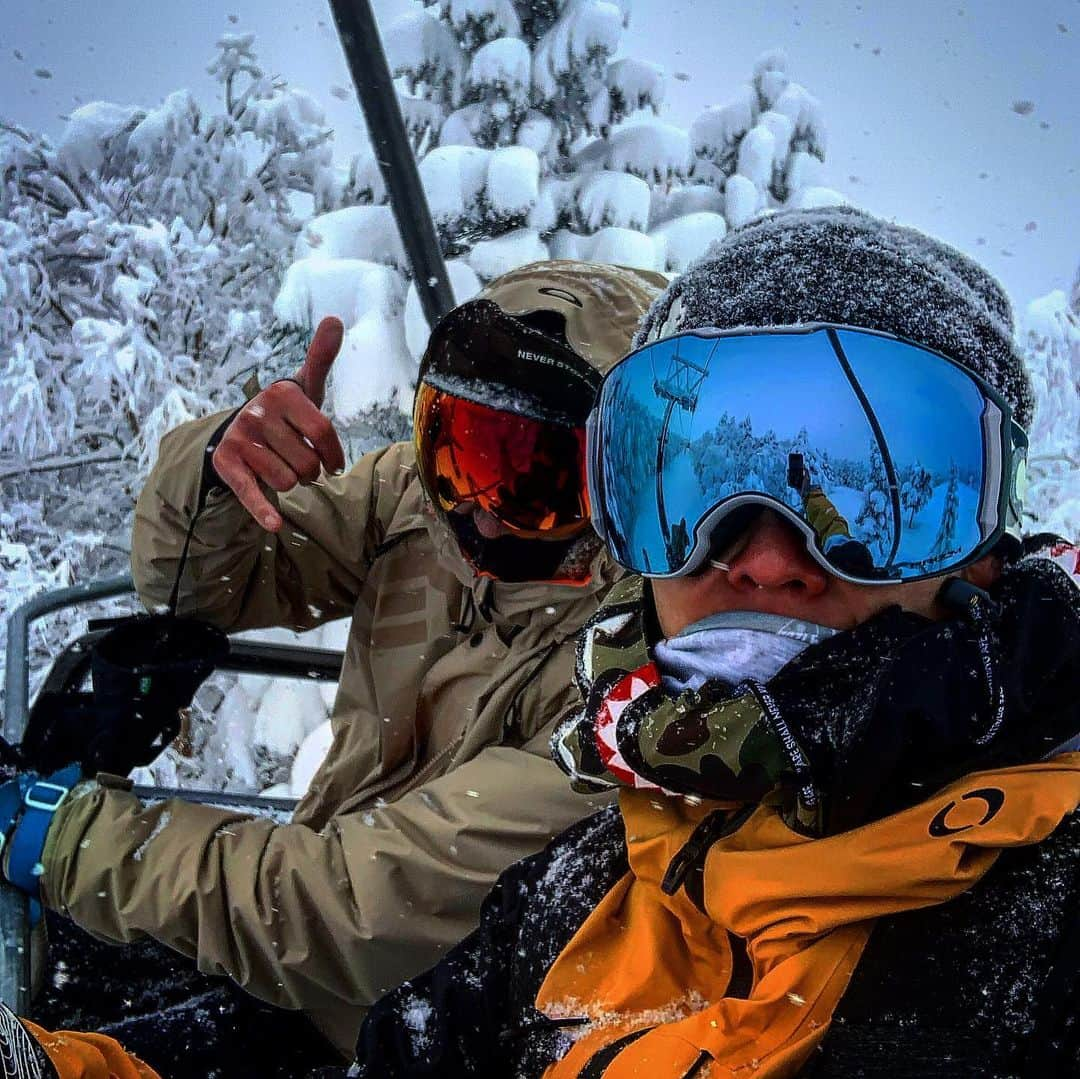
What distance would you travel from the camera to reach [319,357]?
214cm

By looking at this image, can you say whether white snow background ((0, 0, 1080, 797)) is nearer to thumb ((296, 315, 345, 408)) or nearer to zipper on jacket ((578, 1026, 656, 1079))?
thumb ((296, 315, 345, 408))

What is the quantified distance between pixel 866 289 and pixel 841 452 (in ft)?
0.56

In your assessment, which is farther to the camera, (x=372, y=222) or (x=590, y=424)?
(x=372, y=222)

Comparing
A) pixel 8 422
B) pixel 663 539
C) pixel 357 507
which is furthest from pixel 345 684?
pixel 8 422

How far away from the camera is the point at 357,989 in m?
1.71

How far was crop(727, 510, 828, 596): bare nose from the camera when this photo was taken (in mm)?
1011

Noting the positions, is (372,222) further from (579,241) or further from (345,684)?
(345,684)

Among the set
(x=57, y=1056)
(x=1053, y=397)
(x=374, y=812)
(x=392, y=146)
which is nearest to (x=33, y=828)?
(x=374, y=812)

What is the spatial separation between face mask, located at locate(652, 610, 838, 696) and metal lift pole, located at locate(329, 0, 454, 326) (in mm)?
1806

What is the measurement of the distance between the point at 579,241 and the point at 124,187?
609 cm

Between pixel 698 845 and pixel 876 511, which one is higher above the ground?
pixel 876 511

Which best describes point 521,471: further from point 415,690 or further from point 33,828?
point 33,828

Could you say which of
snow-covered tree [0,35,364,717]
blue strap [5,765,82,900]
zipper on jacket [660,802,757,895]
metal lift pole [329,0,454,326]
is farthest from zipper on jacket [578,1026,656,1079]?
snow-covered tree [0,35,364,717]

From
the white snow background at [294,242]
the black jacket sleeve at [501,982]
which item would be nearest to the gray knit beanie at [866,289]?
the black jacket sleeve at [501,982]
